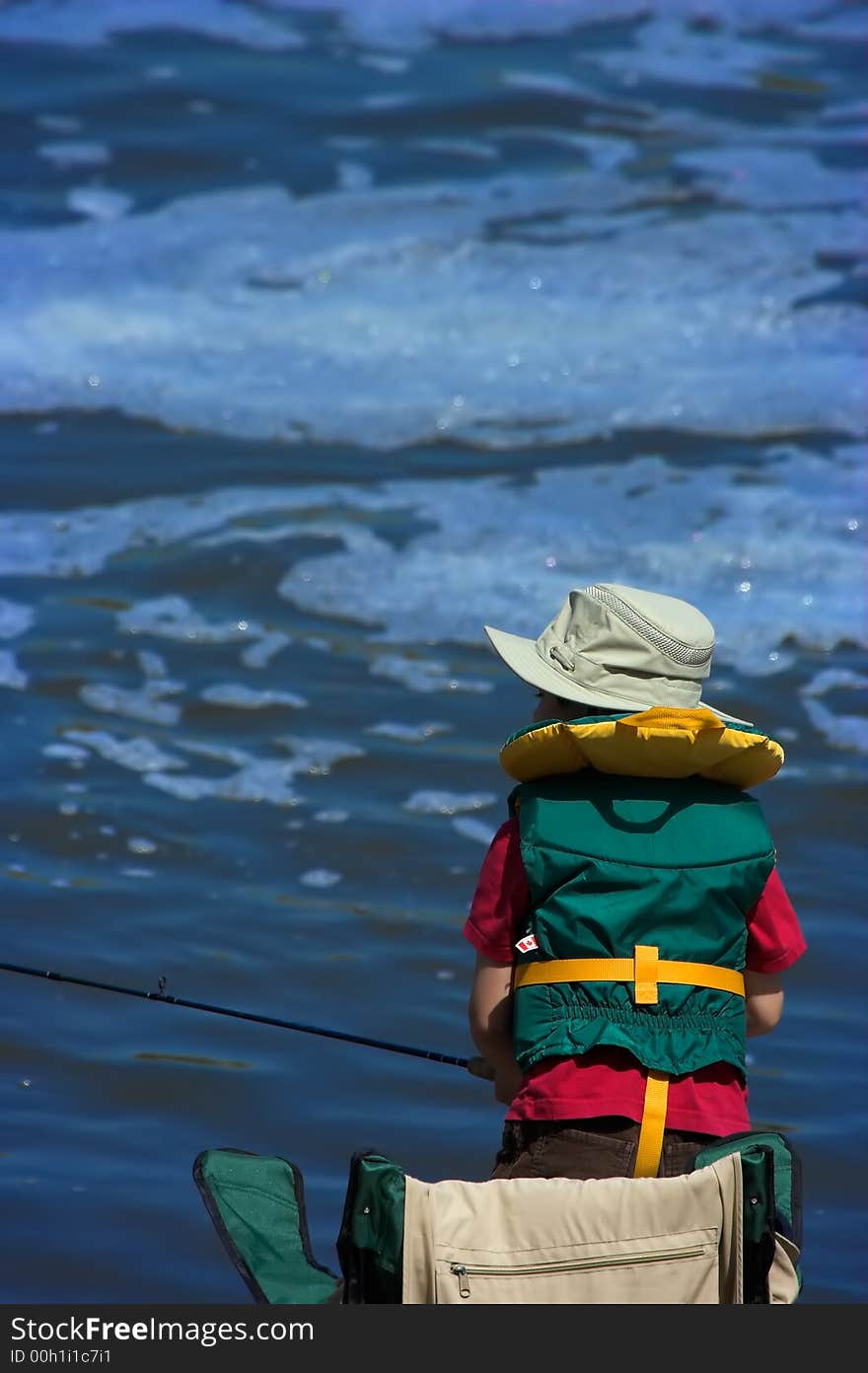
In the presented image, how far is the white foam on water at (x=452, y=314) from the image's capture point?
10031mm

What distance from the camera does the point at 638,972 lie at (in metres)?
2.84

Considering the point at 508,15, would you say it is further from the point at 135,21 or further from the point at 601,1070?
the point at 601,1070

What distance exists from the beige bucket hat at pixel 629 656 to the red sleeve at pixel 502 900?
0.27 meters

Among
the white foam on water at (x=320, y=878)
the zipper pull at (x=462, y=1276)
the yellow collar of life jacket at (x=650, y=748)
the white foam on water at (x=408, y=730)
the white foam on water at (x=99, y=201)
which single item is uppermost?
the white foam on water at (x=99, y=201)

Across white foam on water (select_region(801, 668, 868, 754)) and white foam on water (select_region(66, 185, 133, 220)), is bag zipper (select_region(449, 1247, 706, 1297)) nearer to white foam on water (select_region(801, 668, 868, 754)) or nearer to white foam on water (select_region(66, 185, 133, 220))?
white foam on water (select_region(801, 668, 868, 754))

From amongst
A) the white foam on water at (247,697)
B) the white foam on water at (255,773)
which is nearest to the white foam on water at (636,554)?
the white foam on water at (247,697)

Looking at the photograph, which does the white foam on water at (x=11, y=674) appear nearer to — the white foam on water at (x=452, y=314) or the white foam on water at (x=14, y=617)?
the white foam on water at (x=14, y=617)

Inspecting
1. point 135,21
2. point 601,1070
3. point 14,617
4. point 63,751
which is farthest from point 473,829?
point 135,21

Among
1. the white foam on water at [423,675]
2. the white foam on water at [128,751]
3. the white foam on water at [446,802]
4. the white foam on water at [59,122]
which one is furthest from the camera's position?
the white foam on water at [59,122]

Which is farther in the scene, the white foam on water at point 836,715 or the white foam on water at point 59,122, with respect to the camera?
the white foam on water at point 59,122

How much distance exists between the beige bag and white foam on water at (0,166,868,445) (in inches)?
289

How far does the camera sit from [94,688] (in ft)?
24.7

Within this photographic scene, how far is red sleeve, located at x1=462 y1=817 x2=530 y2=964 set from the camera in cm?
294

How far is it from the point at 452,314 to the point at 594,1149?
8594mm
